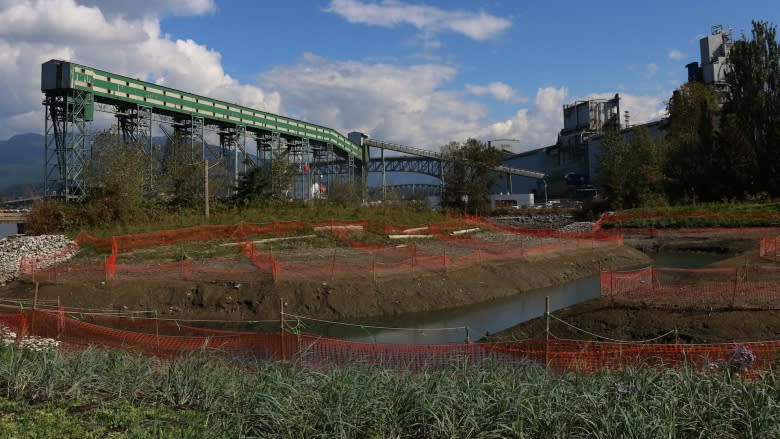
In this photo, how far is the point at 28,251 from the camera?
91.2ft

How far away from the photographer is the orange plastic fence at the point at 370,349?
10.1 meters

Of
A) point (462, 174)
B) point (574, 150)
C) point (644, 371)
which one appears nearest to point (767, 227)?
point (462, 174)

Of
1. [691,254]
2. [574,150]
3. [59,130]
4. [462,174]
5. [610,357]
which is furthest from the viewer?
[574,150]

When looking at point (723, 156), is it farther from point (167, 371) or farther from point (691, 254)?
point (167, 371)

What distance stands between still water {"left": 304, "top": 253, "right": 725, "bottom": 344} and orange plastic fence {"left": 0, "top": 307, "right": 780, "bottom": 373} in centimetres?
394

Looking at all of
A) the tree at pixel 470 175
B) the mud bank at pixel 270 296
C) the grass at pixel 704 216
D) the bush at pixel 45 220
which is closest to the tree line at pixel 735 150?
the grass at pixel 704 216

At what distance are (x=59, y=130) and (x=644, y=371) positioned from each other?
1921 inches

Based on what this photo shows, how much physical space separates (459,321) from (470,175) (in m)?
50.6

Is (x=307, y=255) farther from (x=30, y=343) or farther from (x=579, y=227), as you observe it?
(x=579, y=227)

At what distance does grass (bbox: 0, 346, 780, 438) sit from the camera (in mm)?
5684

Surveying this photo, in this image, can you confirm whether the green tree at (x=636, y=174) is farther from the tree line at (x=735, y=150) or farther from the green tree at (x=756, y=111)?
the green tree at (x=756, y=111)

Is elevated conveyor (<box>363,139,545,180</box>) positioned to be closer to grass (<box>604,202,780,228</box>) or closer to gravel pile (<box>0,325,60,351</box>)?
grass (<box>604,202,780,228</box>)

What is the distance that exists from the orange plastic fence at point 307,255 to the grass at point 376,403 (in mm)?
12921

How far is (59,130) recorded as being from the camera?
4544 centimetres
